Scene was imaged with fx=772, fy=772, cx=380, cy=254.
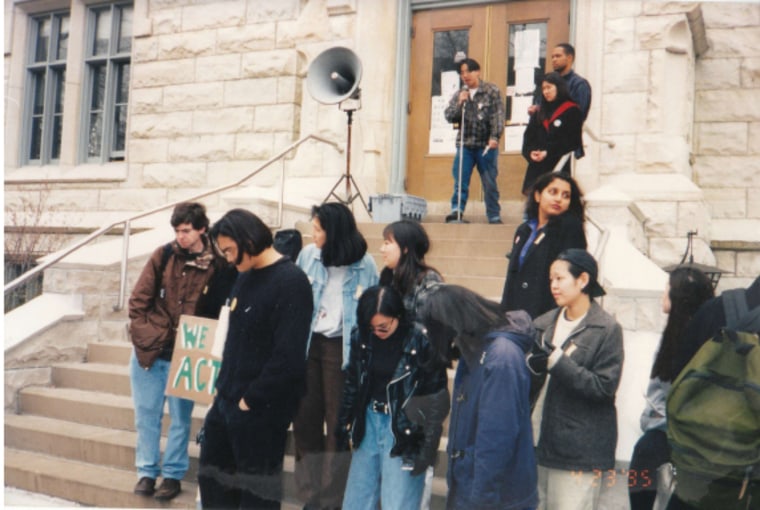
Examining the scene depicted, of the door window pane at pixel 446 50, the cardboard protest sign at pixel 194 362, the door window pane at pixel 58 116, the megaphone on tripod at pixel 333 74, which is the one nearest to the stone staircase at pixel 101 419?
the cardboard protest sign at pixel 194 362

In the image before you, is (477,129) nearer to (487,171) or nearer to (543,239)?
(487,171)

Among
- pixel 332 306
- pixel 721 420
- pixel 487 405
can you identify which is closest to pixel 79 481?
pixel 332 306

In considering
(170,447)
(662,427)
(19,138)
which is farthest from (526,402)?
(19,138)

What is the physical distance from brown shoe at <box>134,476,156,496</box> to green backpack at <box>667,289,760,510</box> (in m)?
2.90

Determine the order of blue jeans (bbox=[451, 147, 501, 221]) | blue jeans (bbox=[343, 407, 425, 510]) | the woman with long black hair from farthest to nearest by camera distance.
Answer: blue jeans (bbox=[451, 147, 501, 221])
blue jeans (bbox=[343, 407, 425, 510])
the woman with long black hair

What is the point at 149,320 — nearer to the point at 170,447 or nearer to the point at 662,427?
the point at 170,447

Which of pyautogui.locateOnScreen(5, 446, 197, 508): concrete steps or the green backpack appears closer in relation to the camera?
the green backpack

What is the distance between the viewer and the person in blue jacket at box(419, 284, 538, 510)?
115 inches

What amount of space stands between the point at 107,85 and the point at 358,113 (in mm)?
3355

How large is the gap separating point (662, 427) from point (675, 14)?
14.3 feet

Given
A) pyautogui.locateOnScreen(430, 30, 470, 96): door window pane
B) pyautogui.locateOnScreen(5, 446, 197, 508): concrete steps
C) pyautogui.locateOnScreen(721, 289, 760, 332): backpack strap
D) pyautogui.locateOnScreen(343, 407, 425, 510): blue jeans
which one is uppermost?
pyautogui.locateOnScreen(430, 30, 470, 96): door window pane

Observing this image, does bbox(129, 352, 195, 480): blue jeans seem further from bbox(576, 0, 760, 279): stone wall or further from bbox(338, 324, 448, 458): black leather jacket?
bbox(576, 0, 760, 279): stone wall

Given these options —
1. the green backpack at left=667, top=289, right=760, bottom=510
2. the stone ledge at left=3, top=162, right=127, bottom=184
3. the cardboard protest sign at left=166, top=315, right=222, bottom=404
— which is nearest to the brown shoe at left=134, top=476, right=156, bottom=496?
the cardboard protest sign at left=166, top=315, right=222, bottom=404

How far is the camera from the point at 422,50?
7.93 meters
